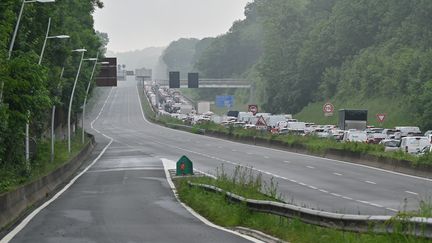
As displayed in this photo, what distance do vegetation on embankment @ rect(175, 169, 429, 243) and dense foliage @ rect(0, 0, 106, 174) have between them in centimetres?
626

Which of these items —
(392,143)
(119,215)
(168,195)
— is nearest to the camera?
(119,215)

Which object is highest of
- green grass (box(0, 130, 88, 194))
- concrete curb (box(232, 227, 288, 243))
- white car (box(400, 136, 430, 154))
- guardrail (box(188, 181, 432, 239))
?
guardrail (box(188, 181, 432, 239))

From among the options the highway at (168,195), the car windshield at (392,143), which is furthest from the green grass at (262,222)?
the car windshield at (392,143)

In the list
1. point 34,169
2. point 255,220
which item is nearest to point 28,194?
point 255,220

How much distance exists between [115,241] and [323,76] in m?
127

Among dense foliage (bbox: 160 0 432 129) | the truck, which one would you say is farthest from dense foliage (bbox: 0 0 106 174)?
dense foliage (bbox: 160 0 432 129)

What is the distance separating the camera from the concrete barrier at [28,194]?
23359mm

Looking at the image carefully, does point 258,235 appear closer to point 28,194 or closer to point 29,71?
point 29,71

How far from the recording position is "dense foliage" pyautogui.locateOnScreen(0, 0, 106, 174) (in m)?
27.8

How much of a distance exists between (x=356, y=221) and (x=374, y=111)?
10225 cm

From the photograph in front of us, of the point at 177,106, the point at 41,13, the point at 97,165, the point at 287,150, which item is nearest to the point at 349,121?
the point at 287,150

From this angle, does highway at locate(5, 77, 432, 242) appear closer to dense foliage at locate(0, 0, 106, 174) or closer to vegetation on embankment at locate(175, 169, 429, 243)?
vegetation on embankment at locate(175, 169, 429, 243)

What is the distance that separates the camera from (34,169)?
43.8 meters

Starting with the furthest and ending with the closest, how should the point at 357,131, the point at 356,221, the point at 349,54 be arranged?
the point at 349,54 → the point at 357,131 → the point at 356,221
